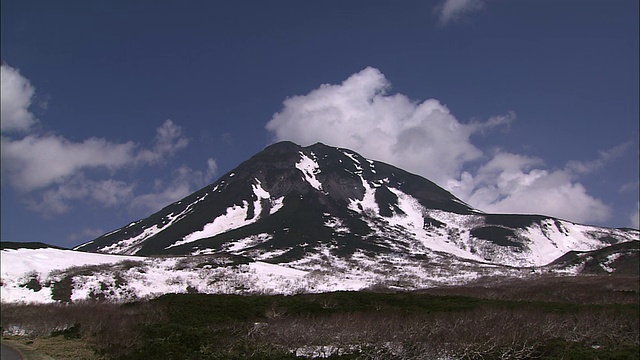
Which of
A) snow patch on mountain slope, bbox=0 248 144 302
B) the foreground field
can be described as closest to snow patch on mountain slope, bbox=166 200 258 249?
snow patch on mountain slope, bbox=0 248 144 302

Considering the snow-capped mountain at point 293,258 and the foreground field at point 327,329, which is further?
the snow-capped mountain at point 293,258

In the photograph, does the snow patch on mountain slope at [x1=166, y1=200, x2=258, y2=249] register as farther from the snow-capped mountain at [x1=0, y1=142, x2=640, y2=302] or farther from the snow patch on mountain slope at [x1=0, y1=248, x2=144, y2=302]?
the snow patch on mountain slope at [x1=0, y1=248, x2=144, y2=302]

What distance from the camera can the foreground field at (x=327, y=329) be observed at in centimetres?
1964

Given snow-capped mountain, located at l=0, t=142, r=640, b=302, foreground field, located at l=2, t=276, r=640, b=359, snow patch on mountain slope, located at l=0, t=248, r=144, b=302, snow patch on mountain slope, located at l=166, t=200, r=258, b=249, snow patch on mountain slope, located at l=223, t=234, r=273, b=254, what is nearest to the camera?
foreground field, located at l=2, t=276, r=640, b=359

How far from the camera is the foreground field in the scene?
19.6 metres

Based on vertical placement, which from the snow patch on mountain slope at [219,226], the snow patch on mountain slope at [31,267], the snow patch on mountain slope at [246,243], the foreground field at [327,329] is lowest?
the foreground field at [327,329]

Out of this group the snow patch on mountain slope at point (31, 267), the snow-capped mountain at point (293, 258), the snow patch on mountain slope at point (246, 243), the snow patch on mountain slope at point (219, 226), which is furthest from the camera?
the snow patch on mountain slope at point (219, 226)

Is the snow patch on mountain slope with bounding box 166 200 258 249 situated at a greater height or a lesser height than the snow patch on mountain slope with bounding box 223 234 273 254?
greater

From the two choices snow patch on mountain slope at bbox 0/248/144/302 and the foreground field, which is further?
snow patch on mountain slope at bbox 0/248/144/302

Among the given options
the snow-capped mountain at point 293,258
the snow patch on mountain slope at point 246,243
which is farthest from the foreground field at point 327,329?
the snow patch on mountain slope at point 246,243

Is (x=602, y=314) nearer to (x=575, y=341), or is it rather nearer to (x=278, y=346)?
(x=575, y=341)

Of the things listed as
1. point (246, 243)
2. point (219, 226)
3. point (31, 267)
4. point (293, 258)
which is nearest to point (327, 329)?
point (31, 267)

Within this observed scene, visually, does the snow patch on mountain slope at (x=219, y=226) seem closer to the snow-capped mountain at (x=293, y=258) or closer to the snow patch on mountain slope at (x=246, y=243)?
the snow-capped mountain at (x=293, y=258)

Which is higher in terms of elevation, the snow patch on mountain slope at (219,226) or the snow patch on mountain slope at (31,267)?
the snow patch on mountain slope at (219,226)
